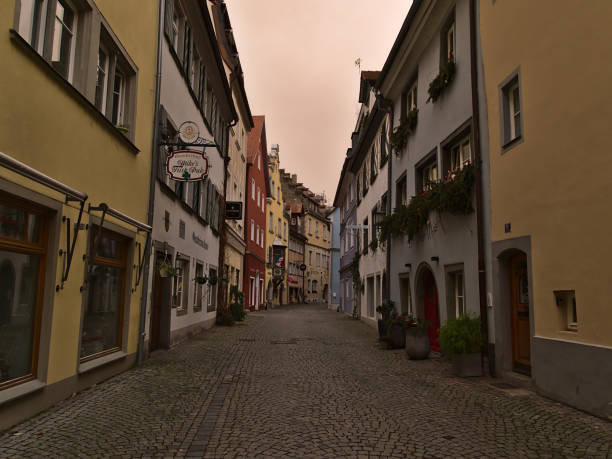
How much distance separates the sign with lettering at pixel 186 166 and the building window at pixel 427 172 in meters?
4.94

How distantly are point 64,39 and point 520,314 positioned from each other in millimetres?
7529

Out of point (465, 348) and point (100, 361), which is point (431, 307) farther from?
point (100, 361)

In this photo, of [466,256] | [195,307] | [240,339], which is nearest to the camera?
[466,256]

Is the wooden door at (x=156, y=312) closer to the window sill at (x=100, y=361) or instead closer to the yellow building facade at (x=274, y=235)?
the window sill at (x=100, y=361)

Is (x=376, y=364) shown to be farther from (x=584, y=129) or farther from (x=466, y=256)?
(x=584, y=129)

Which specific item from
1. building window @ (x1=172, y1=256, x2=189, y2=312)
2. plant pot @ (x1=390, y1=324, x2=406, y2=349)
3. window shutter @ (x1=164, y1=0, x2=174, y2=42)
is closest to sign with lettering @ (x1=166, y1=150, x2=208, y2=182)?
window shutter @ (x1=164, y1=0, x2=174, y2=42)

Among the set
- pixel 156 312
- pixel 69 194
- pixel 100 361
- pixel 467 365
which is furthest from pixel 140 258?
pixel 467 365

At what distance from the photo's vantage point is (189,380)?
→ 7938 millimetres

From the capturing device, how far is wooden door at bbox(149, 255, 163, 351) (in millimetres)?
10965

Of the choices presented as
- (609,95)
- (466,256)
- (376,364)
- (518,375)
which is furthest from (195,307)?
(609,95)

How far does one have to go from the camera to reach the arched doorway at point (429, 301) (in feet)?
40.6

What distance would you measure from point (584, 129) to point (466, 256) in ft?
12.9

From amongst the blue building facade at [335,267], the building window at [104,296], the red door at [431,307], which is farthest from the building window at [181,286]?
the blue building facade at [335,267]

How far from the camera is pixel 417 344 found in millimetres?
10375
